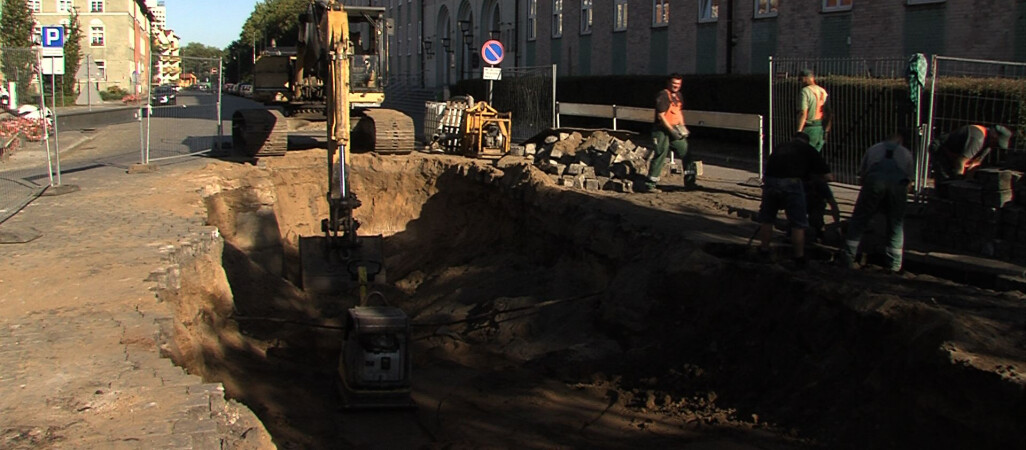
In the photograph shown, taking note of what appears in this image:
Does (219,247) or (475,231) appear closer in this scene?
(219,247)

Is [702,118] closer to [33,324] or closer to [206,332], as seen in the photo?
[206,332]

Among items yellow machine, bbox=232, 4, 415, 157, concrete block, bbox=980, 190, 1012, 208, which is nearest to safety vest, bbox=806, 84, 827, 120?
concrete block, bbox=980, 190, 1012, 208

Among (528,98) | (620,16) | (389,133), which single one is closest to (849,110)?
(389,133)

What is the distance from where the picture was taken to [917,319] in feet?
22.9

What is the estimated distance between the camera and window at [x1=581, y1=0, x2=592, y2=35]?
33125 millimetres

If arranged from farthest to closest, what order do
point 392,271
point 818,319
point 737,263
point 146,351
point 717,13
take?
1. point 717,13
2. point 392,271
3. point 737,263
4. point 818,319
5. point 146,351

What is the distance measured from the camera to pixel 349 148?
594 inches

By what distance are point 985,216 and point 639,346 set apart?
3.80 m

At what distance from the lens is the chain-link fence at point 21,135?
49.5 feet

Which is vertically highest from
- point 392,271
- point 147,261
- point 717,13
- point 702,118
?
point 717,13

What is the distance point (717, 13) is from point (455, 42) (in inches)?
983

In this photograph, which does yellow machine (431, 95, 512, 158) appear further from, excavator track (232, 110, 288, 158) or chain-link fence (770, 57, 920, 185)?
chain-link fence (770, 57, 920, 185)

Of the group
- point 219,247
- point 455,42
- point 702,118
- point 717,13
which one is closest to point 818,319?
point 219,247

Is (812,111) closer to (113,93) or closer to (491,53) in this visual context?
(491,53)
